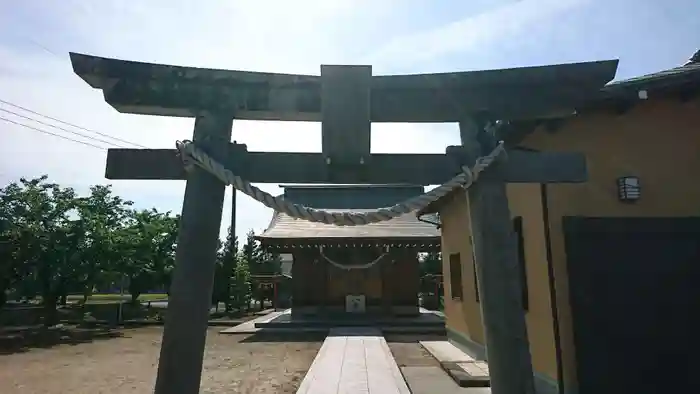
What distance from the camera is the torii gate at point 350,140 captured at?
8.87 feet

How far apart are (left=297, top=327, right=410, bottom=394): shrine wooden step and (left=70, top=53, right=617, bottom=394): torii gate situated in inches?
154

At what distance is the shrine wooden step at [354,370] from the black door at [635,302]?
8.49 ft

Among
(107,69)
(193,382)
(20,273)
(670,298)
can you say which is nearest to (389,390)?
(670,298)

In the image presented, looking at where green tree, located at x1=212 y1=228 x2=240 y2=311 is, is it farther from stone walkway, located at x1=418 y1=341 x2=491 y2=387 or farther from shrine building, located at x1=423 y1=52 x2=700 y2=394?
shrine building, located at x1=423 y1=52 x2=700 y2=394

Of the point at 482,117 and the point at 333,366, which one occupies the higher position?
the point at 482,117

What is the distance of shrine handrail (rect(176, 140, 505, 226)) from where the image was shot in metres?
2.61

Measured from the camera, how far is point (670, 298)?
14.9ft

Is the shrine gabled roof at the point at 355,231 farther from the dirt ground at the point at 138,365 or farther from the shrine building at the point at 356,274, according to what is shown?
the dirt ground at the point at 138,365

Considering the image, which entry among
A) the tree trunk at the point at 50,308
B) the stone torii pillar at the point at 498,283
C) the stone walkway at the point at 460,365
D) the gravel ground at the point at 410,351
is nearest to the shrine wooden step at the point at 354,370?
the gravel ground at the point at 410,351

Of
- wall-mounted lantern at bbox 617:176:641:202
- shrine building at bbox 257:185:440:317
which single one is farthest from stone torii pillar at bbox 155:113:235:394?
shrine building at bbox 257:185:440:317

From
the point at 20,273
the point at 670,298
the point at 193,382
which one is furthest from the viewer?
the point at 20,273

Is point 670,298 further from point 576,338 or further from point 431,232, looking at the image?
point 431,232

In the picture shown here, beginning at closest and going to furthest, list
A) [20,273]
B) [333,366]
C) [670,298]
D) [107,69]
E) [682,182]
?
[107,69]
[670,298]
[682,182]
[333,366]
[20,273]

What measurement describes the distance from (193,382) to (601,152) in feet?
15.6
